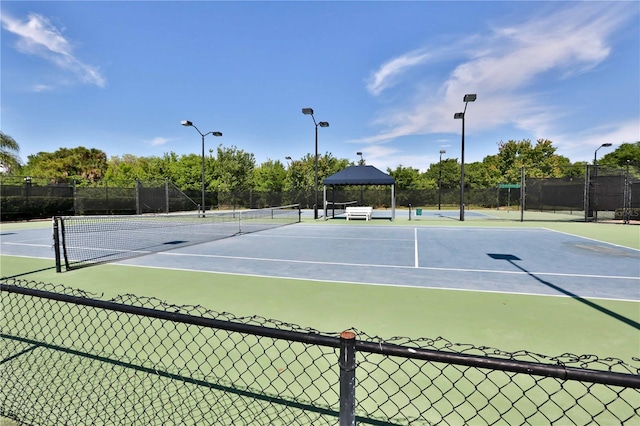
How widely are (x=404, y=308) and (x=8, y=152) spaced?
2740 centimetres

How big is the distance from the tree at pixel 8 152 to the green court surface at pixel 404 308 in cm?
1921

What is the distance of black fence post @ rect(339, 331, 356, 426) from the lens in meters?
1.65

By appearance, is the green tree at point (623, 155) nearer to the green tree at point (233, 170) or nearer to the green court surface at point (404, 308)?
the green tree at point (233, 170)

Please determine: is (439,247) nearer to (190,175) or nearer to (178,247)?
(178,247)

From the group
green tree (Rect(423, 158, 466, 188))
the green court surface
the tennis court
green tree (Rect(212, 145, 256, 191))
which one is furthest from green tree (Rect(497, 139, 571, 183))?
the green court surface

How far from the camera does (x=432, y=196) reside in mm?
41938

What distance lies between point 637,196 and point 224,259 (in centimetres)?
2677

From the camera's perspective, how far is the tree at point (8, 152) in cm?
2122

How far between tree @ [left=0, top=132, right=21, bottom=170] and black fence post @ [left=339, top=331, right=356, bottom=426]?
1118 inches

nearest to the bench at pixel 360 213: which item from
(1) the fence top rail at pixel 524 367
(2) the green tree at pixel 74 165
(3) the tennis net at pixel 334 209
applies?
(3) the tennis net at pixel 334 209

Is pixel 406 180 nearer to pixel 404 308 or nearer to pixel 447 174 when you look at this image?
pixel 447 174

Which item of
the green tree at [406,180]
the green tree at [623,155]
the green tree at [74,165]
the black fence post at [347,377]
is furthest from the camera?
the green tree at [623,155]

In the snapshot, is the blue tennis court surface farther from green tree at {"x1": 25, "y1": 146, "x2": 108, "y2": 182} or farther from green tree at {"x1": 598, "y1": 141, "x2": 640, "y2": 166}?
green tree at {"x1": 598, "y1": 141, "x2": 640, "y2": 166}

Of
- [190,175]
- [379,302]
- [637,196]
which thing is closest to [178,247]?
[379,302]
